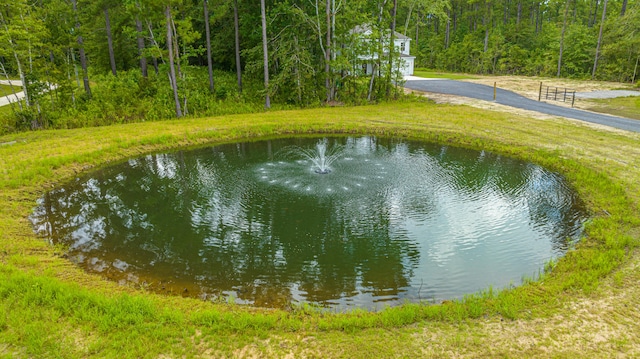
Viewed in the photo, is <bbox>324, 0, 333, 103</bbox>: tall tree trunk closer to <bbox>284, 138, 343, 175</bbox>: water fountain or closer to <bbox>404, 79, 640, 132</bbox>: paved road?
<bbox>284, 138, 343, 175</bbox>: water fountain

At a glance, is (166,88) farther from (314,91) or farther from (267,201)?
(267,201)

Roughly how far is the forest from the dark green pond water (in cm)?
716

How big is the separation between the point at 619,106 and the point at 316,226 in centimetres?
2210

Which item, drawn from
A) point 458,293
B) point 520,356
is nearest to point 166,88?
point 458,293

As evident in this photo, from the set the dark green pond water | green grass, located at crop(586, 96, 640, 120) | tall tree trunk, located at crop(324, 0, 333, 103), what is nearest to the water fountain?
the dark green pond water

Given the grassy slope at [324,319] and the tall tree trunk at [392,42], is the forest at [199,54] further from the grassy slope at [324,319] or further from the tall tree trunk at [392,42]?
the grassy slope at [324,319]

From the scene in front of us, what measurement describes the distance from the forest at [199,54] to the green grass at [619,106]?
10.7 metres

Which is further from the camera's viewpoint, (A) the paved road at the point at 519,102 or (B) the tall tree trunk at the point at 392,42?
(B) the tall tree trunk at the point at 392,42

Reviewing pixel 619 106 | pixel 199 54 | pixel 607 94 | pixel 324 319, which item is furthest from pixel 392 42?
pixel 324 319

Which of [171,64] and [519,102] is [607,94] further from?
[171,64]

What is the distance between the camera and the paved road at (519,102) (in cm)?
1731

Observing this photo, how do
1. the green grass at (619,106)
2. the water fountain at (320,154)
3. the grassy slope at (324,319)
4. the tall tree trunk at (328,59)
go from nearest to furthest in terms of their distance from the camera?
the grassy slope at (324,319), the water fountain at (320,154), the green grass at (619,106), the tall tree trunk at (328,59)

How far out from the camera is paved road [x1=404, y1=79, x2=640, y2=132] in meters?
17.3

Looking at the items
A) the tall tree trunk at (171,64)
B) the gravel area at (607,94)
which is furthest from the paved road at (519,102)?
the tall tree trunk at (171,64)
